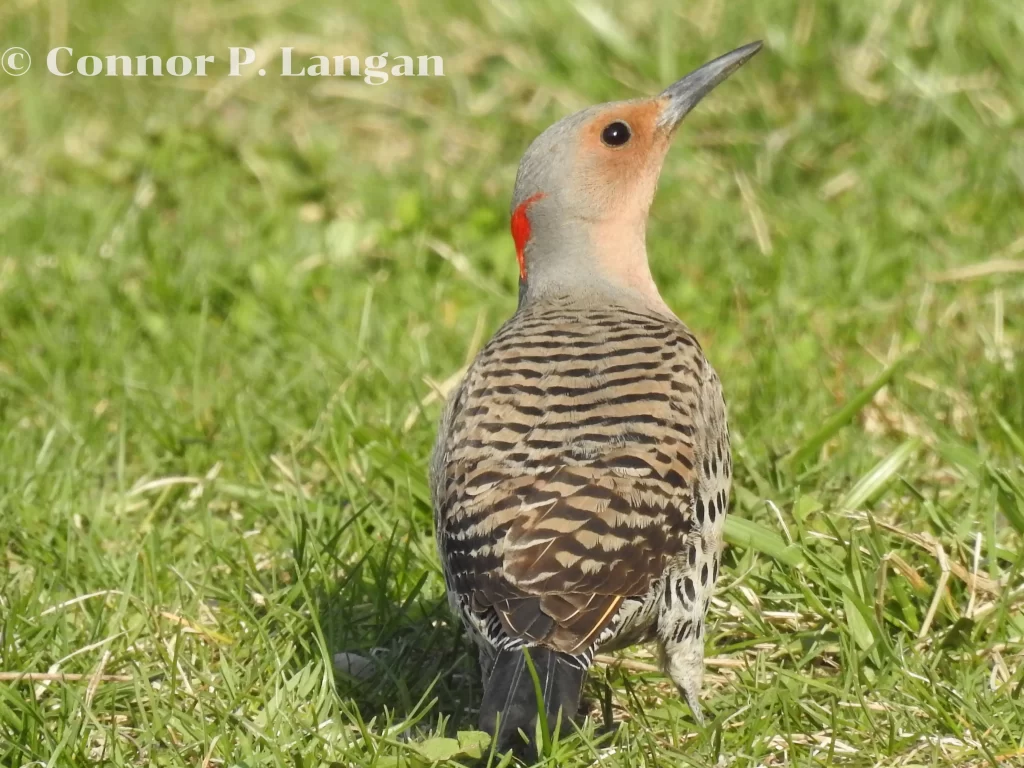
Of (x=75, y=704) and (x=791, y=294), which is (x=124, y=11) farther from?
(x=75, y=704)

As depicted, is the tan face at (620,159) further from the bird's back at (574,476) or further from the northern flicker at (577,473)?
the bird's back at (574,476)

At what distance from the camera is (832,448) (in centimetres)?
569

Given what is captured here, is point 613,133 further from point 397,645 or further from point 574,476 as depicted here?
point 397,645

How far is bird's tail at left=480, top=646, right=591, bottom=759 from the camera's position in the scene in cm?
374

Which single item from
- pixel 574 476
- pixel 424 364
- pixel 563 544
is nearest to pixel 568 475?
pixel 574 476

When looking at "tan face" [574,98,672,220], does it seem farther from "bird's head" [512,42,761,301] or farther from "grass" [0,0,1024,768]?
"grass" [0,0,1024,768]

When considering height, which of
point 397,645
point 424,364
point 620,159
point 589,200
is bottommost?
point 397,645

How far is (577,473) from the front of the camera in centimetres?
404

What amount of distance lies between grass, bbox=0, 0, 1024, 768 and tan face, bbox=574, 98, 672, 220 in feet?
3.16

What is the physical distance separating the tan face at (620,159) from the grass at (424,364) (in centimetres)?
96

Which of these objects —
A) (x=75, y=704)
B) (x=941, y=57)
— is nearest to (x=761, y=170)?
(x=941, y=57)

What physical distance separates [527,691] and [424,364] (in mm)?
2807

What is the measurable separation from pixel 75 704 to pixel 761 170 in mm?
4871

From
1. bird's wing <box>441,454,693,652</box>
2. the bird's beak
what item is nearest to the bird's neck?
the bird's beak
